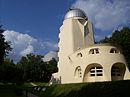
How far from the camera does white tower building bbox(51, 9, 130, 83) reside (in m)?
48.8

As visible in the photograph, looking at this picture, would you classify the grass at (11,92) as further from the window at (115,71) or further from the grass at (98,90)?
the window at (115,71)

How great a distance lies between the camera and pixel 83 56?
167 feet

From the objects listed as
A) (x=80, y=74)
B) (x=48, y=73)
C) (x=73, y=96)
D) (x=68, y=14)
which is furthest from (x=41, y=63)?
(x=73, y=96)

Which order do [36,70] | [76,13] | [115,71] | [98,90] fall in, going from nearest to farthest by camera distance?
[98,90]
[115,71]
[76,13]
[36,70]

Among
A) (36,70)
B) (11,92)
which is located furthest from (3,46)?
(36,70)

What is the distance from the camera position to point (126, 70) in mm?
50750

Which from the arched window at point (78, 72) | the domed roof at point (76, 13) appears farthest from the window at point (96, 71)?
the domed roof at point (76, 13)

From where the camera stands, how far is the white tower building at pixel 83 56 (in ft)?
160

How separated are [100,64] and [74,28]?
14.0 meters

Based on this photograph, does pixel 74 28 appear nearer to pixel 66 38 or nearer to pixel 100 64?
pixel 66 38

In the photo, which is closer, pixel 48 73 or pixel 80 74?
pixel 80 74

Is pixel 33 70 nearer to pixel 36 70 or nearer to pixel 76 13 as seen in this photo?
pixel 36 70

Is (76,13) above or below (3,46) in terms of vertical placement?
above

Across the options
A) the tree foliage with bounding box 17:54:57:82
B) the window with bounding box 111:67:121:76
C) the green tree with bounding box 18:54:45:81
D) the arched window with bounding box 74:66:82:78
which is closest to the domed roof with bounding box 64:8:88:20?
the arched window with bounding box 74:66:82:78
